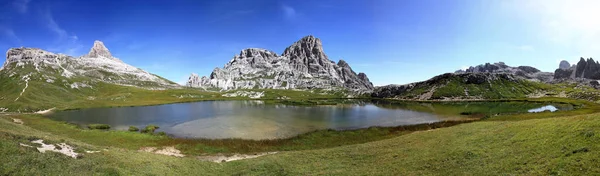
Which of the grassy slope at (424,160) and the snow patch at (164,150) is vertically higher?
the grassy slope at (424,160)

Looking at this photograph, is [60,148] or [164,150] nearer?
[60,148]

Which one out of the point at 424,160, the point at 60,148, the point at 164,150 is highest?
the point at 60,148

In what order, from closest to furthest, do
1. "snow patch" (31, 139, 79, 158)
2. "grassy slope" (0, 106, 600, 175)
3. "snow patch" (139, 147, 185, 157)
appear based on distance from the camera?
"grassy slope" (0, 106, 600, 175)
"snow patch" (31, 139, 79, 158)
"snow patch" (139, 147, 185, 157)

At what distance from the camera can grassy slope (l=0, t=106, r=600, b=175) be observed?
1941cm

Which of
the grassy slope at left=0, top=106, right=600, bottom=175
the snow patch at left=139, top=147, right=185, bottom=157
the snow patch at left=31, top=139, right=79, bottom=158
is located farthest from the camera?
the snow patch at left=139, top=147, right=185, bottom=157

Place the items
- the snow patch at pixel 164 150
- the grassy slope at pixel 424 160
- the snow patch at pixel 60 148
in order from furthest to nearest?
the snow patch at pixel 164 150
the snow patch at pixel 60 148
the grassy slope at pixel 424 160

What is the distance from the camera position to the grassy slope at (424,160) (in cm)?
1941

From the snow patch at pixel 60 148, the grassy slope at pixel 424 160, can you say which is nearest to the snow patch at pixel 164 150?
the grassy slope at pixel 424 160

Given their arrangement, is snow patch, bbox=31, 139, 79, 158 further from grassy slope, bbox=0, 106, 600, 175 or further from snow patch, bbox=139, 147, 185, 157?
snow patch, bbox=139, 147, 185, 157

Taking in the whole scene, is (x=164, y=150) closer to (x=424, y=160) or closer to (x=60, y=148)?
(x=60, y=148)

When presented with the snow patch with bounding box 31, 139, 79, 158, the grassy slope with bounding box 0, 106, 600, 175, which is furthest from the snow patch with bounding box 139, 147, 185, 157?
the snow patch with bounding box 31, 139, 79, 158

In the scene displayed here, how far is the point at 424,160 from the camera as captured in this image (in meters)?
28.2

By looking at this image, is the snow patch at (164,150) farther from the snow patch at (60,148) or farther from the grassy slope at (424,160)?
the snow patch at (60,148)

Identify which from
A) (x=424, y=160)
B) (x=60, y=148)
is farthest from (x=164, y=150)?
(x=424, y=160)
